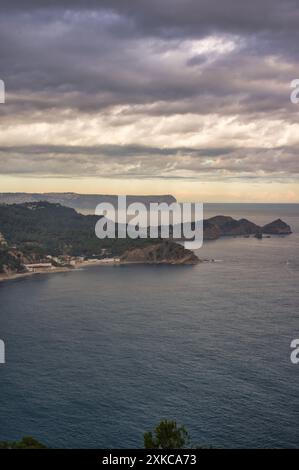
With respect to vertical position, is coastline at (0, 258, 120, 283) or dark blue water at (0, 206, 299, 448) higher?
coastline at (0, 258, 120, 283)

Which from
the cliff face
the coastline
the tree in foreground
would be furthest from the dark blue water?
the cliff face

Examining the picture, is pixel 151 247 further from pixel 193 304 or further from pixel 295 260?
pixel 193 304

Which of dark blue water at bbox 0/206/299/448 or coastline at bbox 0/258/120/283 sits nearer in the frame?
dark blue water at bbox 0/206/299/448

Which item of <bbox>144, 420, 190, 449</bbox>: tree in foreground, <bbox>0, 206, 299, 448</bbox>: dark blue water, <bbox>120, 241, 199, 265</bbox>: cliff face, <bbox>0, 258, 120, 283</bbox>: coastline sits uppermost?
<bbox>120, 241, 199, 265</bbox>: cliff face

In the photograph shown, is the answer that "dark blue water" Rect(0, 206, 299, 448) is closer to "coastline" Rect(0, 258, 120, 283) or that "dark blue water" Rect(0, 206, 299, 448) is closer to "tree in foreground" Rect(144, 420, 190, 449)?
"tree in foreground" Rect(144, 420, 190, 449)

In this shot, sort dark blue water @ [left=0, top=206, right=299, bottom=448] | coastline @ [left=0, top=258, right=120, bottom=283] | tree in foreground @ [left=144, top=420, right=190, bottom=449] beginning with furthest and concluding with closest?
coastline @ [left=0, top=258, right=120, bottom=283] → dark blue water @ [left=0, top=206, right=299, bottom=448] → tree in foreground @ [left=144, top=420, right=190, bottom=449]

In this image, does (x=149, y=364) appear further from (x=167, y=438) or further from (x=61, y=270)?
(x=61, y=270)
